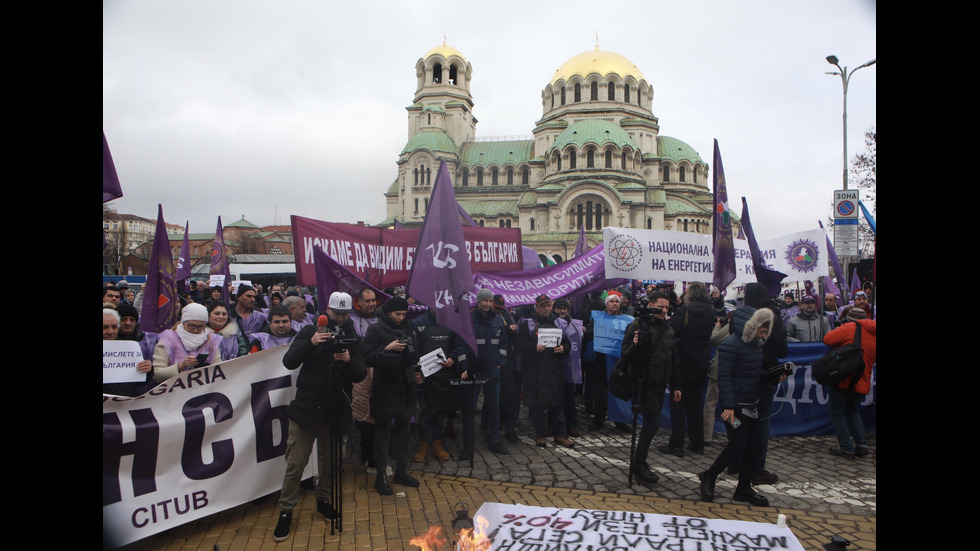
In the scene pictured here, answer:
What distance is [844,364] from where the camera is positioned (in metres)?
5.98

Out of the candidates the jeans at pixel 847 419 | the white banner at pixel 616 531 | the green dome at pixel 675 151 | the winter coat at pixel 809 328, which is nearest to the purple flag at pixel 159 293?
the white banner at pixel 616 531

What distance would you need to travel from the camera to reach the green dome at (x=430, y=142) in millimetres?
59781

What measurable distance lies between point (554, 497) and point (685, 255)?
4.50 meters

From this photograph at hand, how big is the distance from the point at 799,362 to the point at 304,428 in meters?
6.08

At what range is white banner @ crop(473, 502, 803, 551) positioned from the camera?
368 centimetres

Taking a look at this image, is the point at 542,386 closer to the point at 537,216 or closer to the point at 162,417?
the point at 162,417

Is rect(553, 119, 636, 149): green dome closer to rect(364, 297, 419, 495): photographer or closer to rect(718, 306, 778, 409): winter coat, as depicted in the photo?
rect(718, 306, 778, 409): winter coat

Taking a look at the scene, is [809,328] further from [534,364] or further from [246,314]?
[246,314]

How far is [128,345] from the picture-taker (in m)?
4.32

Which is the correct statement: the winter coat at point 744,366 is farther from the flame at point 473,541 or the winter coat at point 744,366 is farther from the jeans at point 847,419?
the flame at point 473,541

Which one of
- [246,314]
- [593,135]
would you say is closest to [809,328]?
[246,314]

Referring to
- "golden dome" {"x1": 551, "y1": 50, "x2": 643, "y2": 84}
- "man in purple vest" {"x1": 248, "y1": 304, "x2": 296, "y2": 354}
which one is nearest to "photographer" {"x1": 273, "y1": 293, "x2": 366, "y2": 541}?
"man in purple vest" {"x1": 248, "y1": 304, "x2": 296, "y2": 354}
